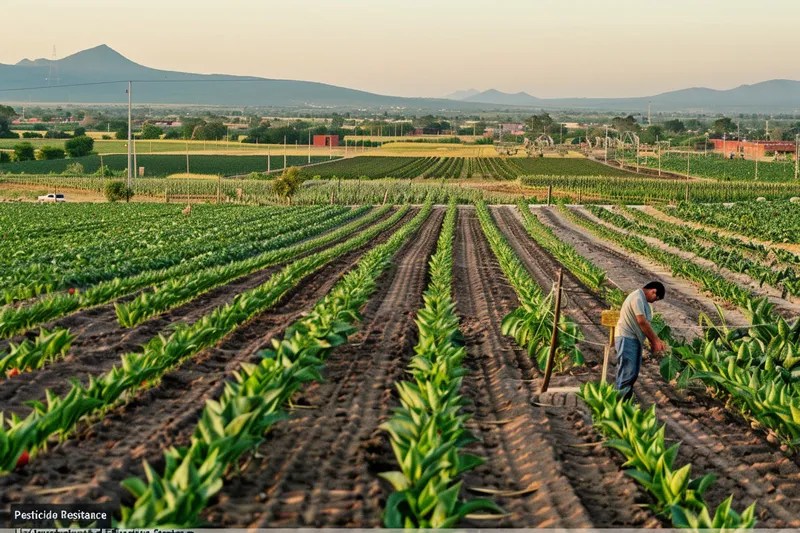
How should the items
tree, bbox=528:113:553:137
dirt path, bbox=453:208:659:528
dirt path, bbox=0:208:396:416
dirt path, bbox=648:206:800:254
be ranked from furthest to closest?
tree, bbox=528:113:553:137
dirt path, bbox=648:206:800:254
dirt path, bbox=0:208:396:416
dirt path, bbox=453:208:659:528

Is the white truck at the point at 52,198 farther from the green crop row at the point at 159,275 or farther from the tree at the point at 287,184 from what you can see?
the green crop row at the point at 159,275

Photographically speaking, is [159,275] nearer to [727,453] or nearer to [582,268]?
[582,268]

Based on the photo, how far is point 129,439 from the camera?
730cm

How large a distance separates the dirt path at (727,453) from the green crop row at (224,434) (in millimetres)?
3253

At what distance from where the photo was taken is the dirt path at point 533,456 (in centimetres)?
625

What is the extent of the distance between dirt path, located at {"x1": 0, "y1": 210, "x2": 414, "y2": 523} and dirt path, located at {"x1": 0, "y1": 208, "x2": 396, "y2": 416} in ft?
2.19

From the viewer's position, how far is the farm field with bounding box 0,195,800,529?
596 centimetres

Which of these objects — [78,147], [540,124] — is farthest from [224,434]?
[540,124]

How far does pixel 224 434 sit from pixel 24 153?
101 m

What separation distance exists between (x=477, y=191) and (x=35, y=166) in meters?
49.3

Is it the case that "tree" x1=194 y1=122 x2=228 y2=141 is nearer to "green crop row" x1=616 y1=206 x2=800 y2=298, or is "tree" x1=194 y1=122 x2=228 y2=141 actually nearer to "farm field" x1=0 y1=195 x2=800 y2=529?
"green crop row" x1=616 y1=206 x2=800 y2=298

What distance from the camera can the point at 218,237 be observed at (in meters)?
28.3

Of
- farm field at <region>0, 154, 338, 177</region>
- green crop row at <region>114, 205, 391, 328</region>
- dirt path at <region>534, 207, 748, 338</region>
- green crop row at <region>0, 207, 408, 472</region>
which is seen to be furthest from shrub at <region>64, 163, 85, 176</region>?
green crop row at <region>0, 207, 408, 472</region>

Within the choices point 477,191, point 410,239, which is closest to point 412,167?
point 477,191
